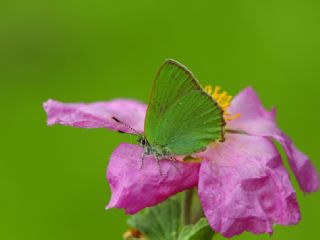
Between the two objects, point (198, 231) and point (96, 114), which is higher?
point (96, 114)

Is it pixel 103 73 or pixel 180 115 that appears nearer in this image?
pixel 180 115

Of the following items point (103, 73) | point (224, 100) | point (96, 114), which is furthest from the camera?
point (103, 73)

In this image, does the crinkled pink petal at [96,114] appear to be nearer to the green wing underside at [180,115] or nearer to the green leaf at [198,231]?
the green wing underside at [180,115]

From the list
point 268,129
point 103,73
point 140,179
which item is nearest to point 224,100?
point 268,129

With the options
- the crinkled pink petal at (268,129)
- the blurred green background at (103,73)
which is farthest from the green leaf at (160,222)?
the blurred green background at (103,73)

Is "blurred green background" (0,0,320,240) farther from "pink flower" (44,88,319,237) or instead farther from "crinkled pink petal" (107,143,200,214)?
"crinkled pink petal" (107,143,200,214)

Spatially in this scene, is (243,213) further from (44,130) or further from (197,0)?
(197,0)

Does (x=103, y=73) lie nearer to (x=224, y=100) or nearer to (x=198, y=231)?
(x=224, y=100)
